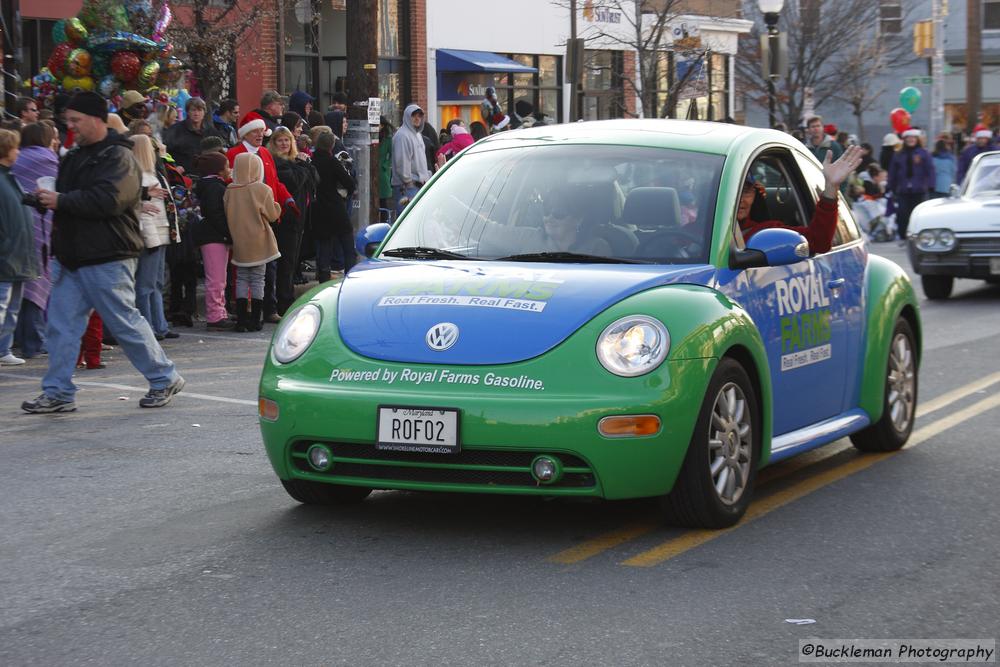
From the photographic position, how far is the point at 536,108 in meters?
39.3

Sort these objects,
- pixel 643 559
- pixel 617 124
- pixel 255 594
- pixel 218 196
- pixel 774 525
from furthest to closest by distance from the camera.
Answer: pixel 218 196
pixel 617 124
pixel 774 525
pixel 643 559
pixel 255 594

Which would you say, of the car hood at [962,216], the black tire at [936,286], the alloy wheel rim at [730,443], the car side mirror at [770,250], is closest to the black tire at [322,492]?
the alloy wheel rim at [730,443]

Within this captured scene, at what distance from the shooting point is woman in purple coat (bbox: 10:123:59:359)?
12.9 m

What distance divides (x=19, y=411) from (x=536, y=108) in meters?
29.9

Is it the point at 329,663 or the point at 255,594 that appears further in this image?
the point at 255,594

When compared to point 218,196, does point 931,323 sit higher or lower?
lower

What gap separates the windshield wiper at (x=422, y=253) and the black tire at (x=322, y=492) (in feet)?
3.45

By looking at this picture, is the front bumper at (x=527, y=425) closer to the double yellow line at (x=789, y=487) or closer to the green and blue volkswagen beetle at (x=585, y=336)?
the green and blue volkswagen beetle at (x=585, y=336)

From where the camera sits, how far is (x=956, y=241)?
17.8 metres

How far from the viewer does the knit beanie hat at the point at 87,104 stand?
959 centimetres

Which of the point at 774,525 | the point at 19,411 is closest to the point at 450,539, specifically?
the point at 774,525

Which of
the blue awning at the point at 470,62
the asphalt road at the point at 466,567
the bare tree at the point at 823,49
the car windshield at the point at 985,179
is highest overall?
the bare tree at the point at 823,49

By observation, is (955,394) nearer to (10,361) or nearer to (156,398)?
(156,398)

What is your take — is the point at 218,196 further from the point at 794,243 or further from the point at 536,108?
the point at 536,108
